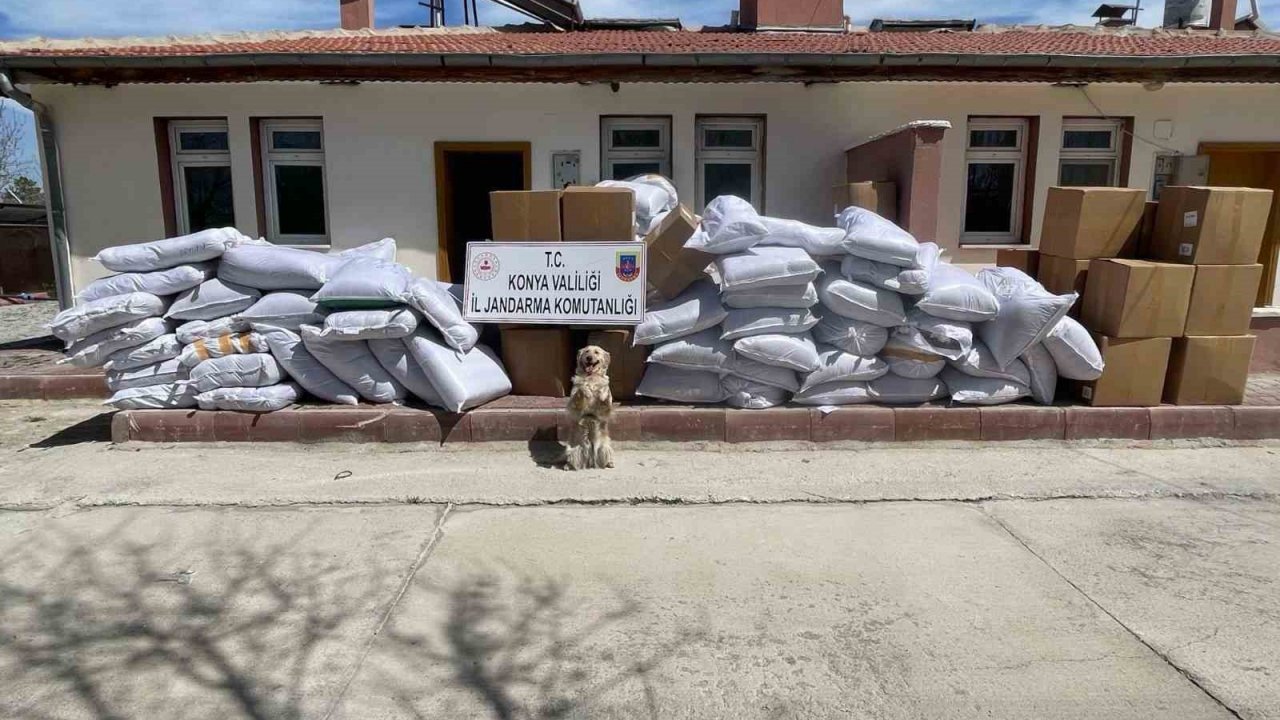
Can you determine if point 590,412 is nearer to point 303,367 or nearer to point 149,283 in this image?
point 303,367

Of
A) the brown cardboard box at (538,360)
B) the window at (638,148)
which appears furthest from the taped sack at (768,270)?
the window at (638,148)

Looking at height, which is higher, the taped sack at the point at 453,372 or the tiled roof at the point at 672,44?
the tiled roof at the point at 672,44

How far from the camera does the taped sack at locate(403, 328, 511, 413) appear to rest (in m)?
5.27

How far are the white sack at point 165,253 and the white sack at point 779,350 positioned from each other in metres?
3.93

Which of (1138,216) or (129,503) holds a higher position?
(1138,216)

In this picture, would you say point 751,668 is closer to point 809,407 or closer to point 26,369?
point 809,407

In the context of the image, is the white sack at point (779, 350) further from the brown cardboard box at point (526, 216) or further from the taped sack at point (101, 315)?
the taped sack at point (101, 315)

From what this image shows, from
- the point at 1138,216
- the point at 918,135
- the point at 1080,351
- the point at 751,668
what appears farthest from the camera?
the point at 918,135

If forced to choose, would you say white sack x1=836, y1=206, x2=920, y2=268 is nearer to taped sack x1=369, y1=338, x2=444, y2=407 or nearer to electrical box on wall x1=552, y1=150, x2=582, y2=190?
taped sack x1=369, y1=338, x2=444, y2=407

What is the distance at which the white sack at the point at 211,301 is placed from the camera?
560 centimetres

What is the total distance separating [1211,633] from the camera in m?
3.07

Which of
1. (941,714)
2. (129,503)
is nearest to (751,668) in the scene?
(941,714)

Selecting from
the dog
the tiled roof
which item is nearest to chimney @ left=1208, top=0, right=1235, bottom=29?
the tiled roof

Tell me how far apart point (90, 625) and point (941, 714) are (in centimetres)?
337
